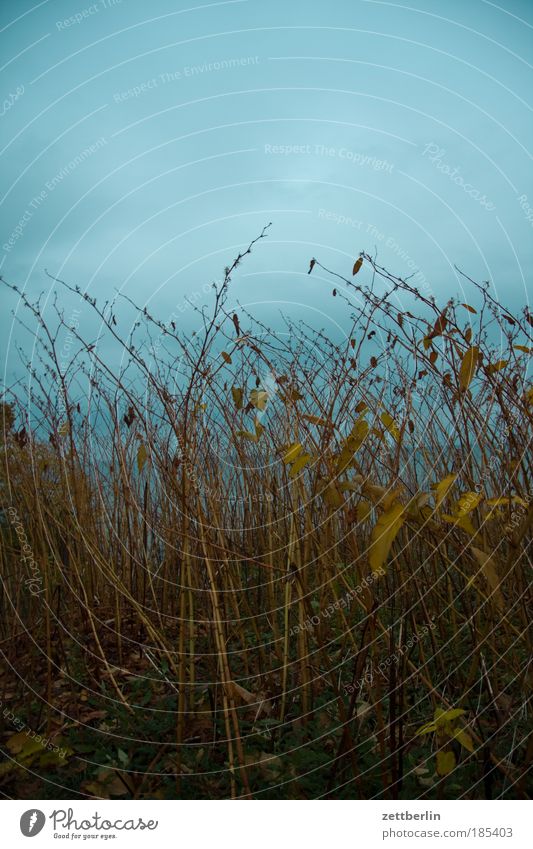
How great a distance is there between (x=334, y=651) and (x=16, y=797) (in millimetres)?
1269

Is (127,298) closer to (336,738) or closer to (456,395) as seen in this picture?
(456,395)

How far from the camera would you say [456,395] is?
6.27 ft

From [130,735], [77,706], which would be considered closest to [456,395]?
[130,735]
